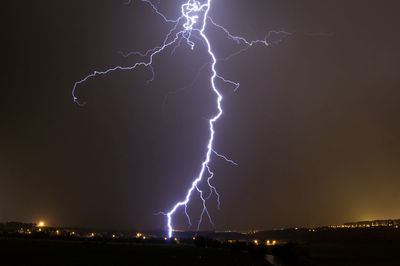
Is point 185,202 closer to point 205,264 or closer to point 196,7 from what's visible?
point 205,264

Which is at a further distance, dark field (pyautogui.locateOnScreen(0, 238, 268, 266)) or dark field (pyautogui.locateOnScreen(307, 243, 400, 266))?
dark field (pyautogui.locateOnScreen(307, 243, 400, 266))

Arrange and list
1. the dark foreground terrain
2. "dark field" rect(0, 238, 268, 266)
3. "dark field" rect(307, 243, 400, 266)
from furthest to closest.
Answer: "dark field" rect(307, 243, 400, 266), the dark foreground terrain, "dark field" rect(0, 238, 268, 266)

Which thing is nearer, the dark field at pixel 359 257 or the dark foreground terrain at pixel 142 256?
the dark foreground terrain at pixel 142 256

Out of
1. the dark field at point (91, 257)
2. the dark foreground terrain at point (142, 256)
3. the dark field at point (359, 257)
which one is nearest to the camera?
the dark field at point (91, 257)

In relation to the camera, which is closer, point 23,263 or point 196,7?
point 23,263

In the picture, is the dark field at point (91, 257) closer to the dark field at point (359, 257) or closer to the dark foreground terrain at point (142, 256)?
the dark foreground terrain at point (142, 256)

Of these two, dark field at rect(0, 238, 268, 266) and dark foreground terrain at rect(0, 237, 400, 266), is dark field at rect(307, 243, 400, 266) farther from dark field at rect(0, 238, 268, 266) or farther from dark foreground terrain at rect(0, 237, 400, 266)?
dark field at rect(0, 238, 268, 266)

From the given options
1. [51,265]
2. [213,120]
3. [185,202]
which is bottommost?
[51,265]

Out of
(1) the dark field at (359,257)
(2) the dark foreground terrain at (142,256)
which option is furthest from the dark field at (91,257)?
(1) the dark field at (359,257)

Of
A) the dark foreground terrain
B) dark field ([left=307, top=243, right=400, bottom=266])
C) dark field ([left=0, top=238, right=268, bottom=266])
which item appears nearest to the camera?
dark field ([left=0, top=238, right=268, bottom=266])

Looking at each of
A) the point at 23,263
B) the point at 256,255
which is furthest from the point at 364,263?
the point at 23,263

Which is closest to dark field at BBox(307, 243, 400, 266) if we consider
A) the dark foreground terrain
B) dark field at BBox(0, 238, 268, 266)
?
the dark foreground terrain
